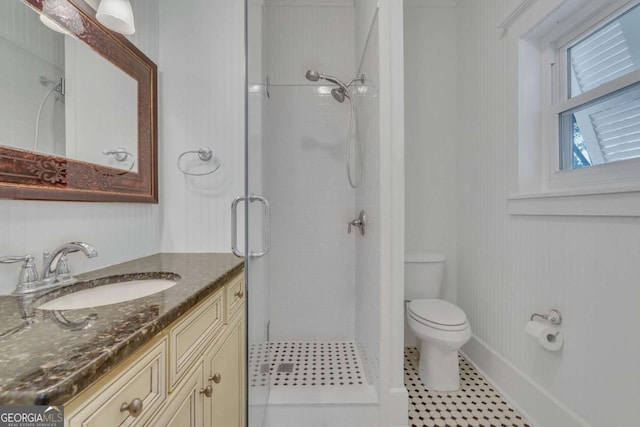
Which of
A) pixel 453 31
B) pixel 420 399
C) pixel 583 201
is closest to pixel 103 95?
pixel 583 201

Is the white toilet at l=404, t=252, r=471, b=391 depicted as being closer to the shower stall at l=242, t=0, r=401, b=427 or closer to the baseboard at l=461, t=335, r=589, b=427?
the baseboard at l=461, t=335, r=589, b=427

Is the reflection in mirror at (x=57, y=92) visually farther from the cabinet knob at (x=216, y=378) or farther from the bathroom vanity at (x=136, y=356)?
the cabinet knob at (x=216, y=378)

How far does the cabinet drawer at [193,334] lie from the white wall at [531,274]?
150 centimetres

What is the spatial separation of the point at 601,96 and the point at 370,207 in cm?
116

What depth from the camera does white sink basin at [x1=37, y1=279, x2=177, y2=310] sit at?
0.84 metres

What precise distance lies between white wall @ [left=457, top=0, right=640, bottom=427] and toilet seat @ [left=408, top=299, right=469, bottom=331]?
0.96ft

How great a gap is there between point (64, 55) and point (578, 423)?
8.23 ft

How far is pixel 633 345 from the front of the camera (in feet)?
3.24

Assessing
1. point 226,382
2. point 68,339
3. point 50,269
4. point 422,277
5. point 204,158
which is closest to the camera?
point 68,339

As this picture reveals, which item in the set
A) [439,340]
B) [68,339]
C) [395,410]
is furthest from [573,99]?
[68,339]

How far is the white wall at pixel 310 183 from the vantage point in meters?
2.21

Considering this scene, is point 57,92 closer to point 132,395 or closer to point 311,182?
point 132,395

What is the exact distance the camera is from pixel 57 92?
0.96m

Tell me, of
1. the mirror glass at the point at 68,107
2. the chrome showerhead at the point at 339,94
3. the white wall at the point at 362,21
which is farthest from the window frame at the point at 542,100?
Result: the mirror glass at the point at 68,107
